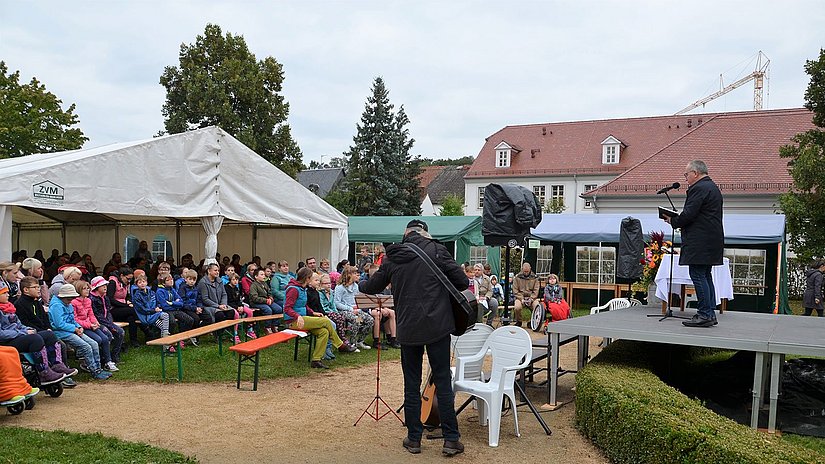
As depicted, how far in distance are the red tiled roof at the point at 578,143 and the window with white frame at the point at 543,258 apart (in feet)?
60.5

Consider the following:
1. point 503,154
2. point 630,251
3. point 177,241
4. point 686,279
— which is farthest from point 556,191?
point 686,279

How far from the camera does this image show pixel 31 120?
2697 centimetres

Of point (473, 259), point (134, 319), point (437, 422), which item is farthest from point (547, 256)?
point (437, 422)

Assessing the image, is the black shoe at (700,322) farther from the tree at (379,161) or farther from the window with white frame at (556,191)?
the window with white frame at (556,191)

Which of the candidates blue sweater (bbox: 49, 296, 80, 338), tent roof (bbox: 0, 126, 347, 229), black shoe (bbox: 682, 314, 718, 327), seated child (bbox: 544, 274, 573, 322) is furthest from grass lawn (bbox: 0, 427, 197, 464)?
seated child (bbox: 544, 274, 573, 322)

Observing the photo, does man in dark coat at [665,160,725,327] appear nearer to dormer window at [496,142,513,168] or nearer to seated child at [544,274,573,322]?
seated child at [544,274,573,322]

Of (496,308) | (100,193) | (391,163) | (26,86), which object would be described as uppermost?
(26,86)

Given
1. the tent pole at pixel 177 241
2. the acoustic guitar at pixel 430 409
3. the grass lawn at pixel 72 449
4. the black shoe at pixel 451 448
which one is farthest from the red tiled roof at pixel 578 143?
the grass lawn at pixel 72 449

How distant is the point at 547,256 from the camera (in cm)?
1814

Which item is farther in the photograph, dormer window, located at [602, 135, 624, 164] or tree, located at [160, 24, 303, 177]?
dormer window, located at [602, 135, 624, 164]

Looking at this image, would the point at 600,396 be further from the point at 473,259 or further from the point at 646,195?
the point at 646,195

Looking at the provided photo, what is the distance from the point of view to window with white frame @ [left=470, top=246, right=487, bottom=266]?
1941cm

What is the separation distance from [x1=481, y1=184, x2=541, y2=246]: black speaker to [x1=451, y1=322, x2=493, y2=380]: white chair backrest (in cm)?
135

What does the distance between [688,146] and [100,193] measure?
79.5 ft
